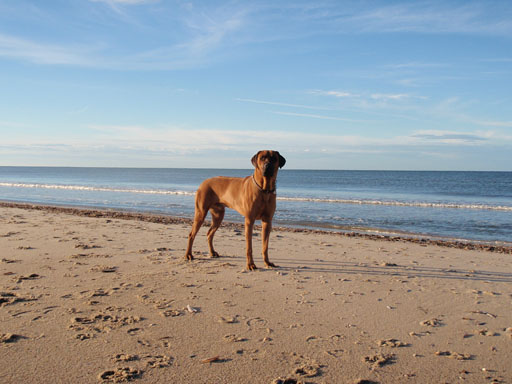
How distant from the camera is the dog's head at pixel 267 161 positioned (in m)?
5.43

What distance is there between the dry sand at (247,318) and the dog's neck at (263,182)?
1.18m

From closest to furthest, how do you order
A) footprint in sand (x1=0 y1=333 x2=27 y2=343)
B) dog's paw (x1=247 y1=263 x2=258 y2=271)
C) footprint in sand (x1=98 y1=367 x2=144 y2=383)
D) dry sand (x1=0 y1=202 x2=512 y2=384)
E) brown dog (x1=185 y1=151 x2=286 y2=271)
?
footprint in sand (x1=98 y1=367 x2=144 y2=383)
dry sand (x1=0 y1=202 x2=512 y2=384)
footprint in sand (x1=0 y1=333 x2=27 y2=343)
brown dog (x1=185 y1=151 x2=286 y2=271)
dog's paw (x1=247 y1=263 x2=258 y2=271)

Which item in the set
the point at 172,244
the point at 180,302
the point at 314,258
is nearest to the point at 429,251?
the point at 314,258

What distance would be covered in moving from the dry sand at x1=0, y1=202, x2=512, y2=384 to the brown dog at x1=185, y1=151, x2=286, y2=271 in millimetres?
576

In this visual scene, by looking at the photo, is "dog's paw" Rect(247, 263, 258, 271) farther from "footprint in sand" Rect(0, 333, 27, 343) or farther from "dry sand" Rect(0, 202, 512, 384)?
"footprint in sand" Rect(0, 333, 27, 343)

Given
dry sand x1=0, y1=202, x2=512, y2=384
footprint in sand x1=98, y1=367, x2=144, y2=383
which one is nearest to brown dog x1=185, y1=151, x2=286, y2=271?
dry sand x1=0, y1=202, x2=512, y2=384

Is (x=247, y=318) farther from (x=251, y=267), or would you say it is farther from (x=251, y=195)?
(x=251, y=195)

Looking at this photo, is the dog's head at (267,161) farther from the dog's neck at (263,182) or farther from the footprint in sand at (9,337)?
the footprint in sand at (9,337)

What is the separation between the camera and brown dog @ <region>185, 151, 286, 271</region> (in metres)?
5.57

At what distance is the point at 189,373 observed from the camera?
8.71ft

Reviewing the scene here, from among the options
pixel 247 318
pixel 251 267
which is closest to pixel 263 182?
pixel 251 267

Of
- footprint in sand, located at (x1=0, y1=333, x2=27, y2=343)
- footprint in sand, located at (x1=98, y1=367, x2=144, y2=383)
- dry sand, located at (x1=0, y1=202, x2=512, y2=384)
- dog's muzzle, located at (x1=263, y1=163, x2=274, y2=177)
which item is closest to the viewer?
footprint in sand, located at (x1=98, y1=367, x2=144, y2=383)

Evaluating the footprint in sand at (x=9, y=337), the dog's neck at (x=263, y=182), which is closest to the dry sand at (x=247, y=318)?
the footprint in sand at (x=9, y=337)

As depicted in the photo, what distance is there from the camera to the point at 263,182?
5.60 meters
